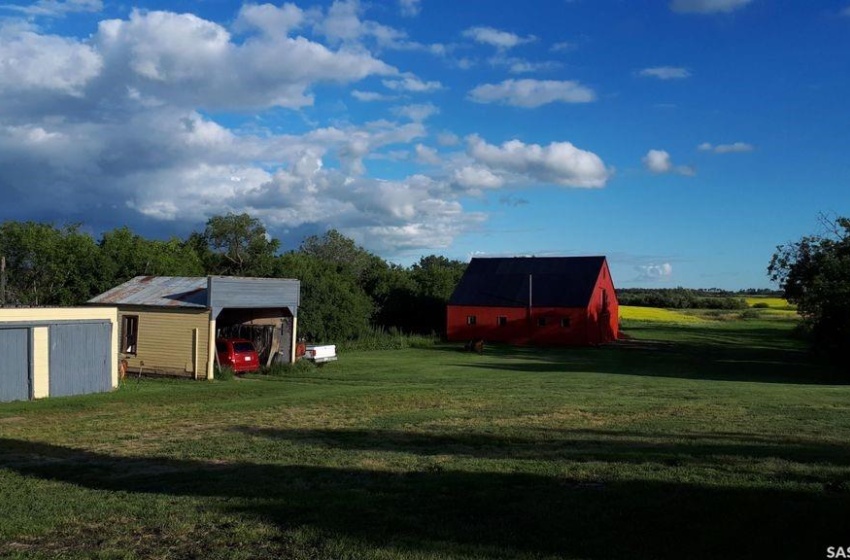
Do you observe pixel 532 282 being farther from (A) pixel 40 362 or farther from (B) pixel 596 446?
(B) pixel 596 446

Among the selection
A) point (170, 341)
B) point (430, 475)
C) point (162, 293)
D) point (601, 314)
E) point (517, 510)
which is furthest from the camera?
point (601, 314)

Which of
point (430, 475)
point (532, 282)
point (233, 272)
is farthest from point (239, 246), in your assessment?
point (430, 475)

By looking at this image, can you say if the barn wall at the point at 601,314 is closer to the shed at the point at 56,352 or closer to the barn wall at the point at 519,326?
the barn wall at the point at 519,326

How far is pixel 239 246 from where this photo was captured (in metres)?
68.1

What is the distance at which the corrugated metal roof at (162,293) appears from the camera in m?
27.9

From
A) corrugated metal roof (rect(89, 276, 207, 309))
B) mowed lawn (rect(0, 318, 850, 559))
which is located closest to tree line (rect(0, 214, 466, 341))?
corrugated metal roof (rect(89, 276, 207, 309))

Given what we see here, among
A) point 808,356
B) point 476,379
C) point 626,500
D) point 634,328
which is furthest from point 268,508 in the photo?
point 634,328

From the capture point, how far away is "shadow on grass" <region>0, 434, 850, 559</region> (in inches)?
241

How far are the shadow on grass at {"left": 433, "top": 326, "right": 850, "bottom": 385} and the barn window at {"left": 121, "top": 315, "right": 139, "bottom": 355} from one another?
14.6 m

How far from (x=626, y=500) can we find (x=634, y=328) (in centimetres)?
6625

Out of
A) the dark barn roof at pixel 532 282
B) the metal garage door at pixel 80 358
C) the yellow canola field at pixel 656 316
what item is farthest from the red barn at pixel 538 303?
the metal garage door at pixel 80 358

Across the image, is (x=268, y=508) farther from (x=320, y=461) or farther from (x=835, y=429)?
(x=835, y=429)

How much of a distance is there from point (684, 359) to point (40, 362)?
30.8 metres

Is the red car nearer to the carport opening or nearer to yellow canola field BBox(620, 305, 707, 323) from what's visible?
the carport opening
